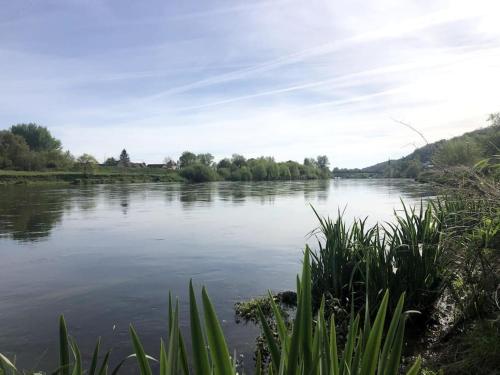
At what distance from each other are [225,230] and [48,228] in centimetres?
869

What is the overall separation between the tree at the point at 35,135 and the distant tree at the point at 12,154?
28023 millimetres

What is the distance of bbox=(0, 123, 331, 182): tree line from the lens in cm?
8781

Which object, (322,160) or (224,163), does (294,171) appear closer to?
(224,163)

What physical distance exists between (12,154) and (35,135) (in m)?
34.4

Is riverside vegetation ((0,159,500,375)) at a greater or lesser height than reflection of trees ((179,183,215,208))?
greater

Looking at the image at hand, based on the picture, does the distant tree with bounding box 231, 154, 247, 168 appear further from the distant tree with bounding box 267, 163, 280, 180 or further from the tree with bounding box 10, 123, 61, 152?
the tree with bounding box 10, 123, 61, 152

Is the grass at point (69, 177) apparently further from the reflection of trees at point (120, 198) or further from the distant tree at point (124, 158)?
the distant tree at point (124, 158)

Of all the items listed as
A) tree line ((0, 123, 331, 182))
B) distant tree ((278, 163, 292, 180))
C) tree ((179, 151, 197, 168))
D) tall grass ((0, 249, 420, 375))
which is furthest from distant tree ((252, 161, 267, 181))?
tall grass ((0, 249, 420, 375))

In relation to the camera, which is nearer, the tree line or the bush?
the tree line

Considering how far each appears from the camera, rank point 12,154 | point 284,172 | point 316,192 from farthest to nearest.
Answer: point 284,172
point 12,154
point 316,192

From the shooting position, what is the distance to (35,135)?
11881 centimetres

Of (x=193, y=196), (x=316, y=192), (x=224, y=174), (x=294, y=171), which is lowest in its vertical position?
(x=316, y=192)

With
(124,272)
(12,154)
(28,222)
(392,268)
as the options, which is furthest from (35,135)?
(392,268)

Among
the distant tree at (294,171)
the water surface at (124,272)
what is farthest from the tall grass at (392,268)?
the distant tree at (294,171)
